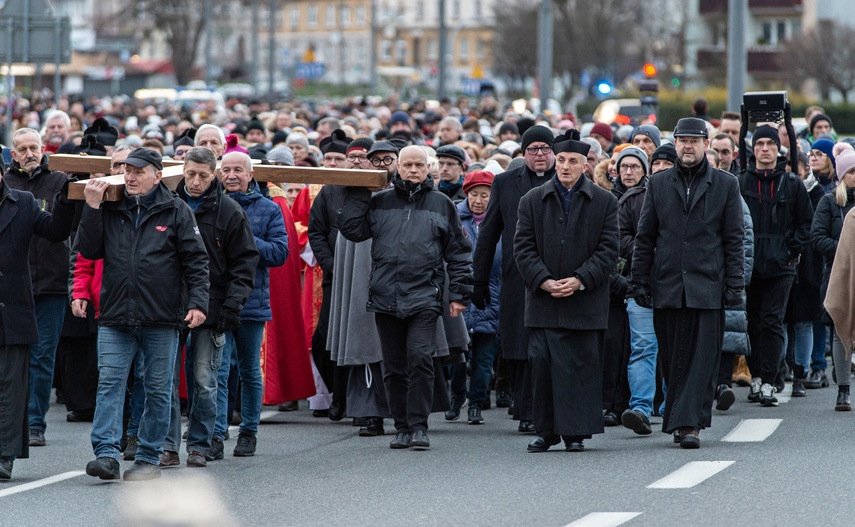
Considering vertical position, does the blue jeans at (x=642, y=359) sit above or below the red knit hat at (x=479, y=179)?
below

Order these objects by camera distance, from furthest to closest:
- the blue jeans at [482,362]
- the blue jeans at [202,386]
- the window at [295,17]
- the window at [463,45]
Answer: the window at [295,17] < the window at [463,45] < the blue jeans at [482,362] < the blue jeans at [202,386]

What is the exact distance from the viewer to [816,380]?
14234 mm

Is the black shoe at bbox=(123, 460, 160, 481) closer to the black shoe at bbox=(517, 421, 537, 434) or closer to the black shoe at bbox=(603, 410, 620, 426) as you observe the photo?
the black shoe at bbox=(517, 421, 537, 434)

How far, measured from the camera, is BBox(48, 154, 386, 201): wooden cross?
11180 millimetres

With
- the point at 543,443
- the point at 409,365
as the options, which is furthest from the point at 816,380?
the point at 409,365

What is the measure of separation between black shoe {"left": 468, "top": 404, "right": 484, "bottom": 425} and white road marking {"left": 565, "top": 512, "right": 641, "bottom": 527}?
3.95m

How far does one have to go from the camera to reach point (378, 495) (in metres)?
9.35

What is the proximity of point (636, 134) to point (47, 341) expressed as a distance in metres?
4.92

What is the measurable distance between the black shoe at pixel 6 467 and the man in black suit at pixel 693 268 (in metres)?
3.99

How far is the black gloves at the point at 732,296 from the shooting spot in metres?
10.9

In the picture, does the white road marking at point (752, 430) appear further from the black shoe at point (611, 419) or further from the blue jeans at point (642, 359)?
the black shoe at point (611, 419)

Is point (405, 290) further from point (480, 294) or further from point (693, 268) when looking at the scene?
point (693, 268)

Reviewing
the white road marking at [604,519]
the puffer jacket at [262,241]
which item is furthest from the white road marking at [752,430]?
the puffer jacket at [262,241]

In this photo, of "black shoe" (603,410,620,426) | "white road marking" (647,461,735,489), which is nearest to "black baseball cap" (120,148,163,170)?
"white road marking" (647,461,735,489)
